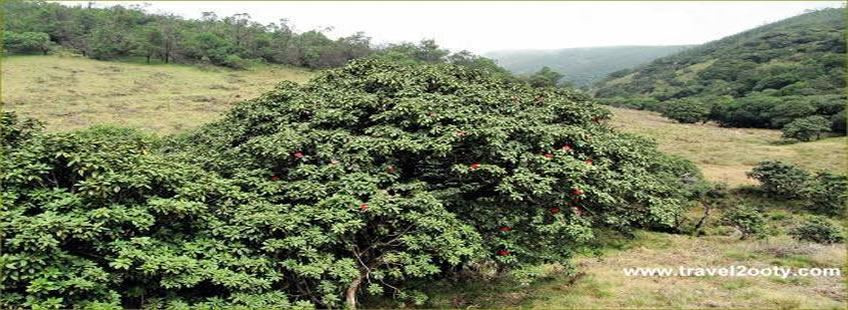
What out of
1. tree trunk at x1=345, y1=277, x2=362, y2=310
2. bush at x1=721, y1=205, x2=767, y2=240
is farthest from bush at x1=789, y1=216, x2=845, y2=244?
tree trunk at x1=345, y1=277, x2=362, y2=310

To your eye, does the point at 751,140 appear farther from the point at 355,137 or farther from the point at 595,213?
the point at 355,137

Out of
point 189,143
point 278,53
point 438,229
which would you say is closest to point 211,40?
point 278,53

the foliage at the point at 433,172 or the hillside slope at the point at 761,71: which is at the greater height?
the hillside slope at the point at 761,71

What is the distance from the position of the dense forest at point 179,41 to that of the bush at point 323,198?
159ft

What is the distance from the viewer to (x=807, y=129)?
44.8m

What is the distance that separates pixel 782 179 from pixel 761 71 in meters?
77.6

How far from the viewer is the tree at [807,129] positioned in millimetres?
44844

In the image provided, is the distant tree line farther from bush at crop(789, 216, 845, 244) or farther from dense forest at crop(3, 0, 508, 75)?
bush at crop(789, 216, 845, 244)

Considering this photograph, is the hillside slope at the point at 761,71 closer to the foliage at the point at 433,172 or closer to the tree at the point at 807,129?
the tree at the point at 807,129

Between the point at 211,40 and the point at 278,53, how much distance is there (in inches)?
368

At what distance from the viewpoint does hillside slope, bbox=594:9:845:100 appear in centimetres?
7431

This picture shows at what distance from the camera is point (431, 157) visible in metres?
12.0

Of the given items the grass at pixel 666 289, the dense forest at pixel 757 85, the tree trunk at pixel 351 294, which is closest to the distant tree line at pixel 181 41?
the dense forest at pixel 757 85

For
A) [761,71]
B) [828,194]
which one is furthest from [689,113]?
[761,71]
